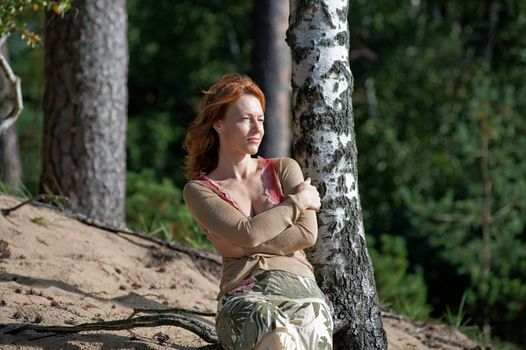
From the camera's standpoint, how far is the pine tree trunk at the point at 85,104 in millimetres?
6562

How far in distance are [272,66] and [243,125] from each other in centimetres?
524

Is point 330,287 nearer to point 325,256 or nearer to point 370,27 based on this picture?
point 325,256

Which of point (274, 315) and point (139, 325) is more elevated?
point (274, 315)

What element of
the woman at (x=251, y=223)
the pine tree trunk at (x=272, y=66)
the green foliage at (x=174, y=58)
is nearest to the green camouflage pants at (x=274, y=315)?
the woman at (x=251, y=223)

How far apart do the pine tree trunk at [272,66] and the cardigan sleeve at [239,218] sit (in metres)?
5.26

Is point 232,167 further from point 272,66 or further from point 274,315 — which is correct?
point 272,66

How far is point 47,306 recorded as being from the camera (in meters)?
4.53

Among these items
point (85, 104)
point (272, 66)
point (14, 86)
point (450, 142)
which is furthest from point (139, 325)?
point (450, 142)

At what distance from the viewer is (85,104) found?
657cm

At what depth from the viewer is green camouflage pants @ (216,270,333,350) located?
3.38m

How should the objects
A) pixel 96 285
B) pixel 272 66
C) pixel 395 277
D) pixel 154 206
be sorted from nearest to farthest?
pixel 96 285 < pixel 272 66 < pixel 154 206 < pixel 395 277

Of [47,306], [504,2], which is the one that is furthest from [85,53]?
[504,2]

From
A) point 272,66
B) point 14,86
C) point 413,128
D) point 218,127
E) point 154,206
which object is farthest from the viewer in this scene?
point 413,128

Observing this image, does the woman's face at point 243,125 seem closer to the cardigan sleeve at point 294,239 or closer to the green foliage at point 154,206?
the cardigan sleeve at point 294,239
